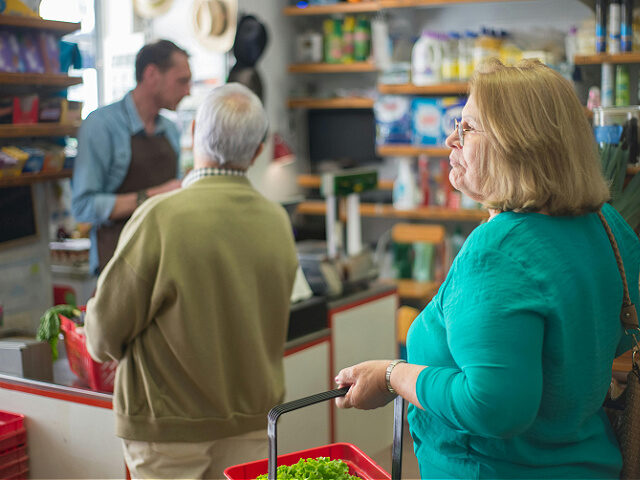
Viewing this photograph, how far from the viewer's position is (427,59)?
5.43m

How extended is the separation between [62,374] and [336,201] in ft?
5.18

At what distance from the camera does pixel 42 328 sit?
266 cm

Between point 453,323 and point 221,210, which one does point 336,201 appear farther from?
point 453,323

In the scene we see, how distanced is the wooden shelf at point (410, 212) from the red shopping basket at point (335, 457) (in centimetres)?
363

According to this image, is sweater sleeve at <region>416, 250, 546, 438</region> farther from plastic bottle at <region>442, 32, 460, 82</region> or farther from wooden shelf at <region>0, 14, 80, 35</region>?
plastic bottle at <region>442, 32, 460, 82</region>

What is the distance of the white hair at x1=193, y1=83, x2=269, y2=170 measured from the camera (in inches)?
85.7

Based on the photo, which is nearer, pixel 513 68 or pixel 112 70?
pixel 513 68

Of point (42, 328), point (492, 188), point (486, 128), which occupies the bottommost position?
point (42, 328)

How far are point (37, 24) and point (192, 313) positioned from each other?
1.69m

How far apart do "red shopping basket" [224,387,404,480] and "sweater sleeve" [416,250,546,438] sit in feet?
0.97

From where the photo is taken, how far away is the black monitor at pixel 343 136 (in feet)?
20.3

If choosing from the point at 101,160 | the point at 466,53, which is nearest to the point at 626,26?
the point at 466,53

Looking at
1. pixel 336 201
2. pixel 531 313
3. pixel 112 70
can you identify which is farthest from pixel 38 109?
pixel 531 313

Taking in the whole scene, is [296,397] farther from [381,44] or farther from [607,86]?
[381,44]
